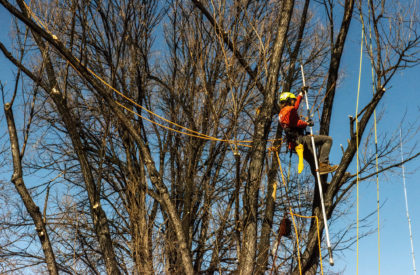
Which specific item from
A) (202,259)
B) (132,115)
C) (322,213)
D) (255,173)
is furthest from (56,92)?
(202,259)

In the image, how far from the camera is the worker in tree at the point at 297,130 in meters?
6.16

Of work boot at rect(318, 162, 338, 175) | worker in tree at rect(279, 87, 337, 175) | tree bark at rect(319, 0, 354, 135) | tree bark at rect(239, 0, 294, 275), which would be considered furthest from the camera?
tree bark at rect(319, 0, 354, 135)

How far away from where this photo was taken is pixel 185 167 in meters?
9.68

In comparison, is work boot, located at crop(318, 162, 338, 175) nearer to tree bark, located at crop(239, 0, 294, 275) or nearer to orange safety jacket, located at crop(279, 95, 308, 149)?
orange safety jacket, located at crop(279, 95, 308, 149)

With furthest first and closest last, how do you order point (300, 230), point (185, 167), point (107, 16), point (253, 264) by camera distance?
1. point (185, 167)
2. point (107, 16)
3. point (300, 230)
4. point (253, 264)

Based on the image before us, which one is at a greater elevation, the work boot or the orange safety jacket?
the orange safety jacket

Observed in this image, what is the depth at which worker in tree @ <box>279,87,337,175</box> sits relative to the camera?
243 inches

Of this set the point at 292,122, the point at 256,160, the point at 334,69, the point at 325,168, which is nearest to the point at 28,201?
the point at 256,160

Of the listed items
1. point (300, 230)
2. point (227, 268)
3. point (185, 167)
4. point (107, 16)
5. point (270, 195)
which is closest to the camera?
point (270, 195)

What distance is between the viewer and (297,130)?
637cm

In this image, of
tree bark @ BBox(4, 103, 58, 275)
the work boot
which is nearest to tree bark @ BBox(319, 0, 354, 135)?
the work boot

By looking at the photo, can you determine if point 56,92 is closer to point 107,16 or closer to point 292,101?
point 107,16

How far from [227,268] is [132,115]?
3.67 meters

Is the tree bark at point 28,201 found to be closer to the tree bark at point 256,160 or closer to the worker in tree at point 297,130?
the tree bark at point 256,160
